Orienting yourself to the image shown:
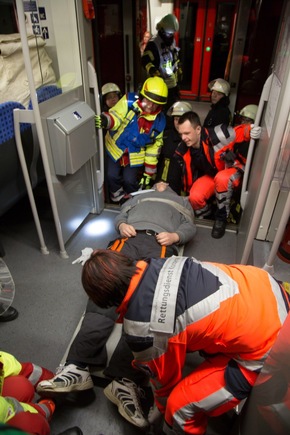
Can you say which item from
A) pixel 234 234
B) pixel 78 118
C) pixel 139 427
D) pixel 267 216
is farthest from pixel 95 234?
pixel 139 427

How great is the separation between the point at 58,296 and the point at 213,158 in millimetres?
1908

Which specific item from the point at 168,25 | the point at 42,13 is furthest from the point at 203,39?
the point at 42,13

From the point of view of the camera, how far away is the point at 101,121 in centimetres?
298

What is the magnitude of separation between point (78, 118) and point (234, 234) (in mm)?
1836

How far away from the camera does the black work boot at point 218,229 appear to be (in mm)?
3088

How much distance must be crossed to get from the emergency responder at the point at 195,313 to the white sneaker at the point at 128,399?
31cm

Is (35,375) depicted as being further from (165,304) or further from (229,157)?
(229,157)

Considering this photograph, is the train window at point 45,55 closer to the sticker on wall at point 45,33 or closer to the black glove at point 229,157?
Result: the sticker on wall at point 45,33

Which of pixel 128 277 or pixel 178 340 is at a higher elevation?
pixel 128 277

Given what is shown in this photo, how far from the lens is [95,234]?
10.2ft

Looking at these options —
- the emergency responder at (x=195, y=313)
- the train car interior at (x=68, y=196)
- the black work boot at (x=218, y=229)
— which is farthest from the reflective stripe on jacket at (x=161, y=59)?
the emergency responder at (x=195, y=313)

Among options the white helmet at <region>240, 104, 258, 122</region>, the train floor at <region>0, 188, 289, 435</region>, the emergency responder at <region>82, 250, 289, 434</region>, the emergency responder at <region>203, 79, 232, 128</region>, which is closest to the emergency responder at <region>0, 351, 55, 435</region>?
the train floor at <region>0, 188, 289, 435</region>

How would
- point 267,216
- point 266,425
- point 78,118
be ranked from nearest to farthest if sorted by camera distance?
1. point 266,425
2. point 267,216
3. point 78,118

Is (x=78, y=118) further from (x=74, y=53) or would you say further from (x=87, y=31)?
(x=87, y=31)
